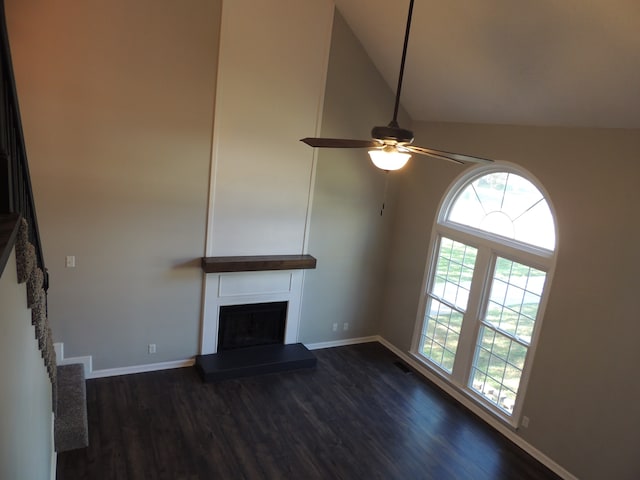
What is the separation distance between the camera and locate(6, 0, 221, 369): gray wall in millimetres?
4098

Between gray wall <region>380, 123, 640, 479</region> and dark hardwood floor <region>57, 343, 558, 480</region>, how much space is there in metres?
0.58

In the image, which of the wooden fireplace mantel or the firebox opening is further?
the firebox opening

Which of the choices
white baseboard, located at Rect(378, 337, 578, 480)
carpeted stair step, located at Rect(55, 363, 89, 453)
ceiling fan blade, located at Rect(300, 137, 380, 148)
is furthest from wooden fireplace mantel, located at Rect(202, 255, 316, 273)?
ceiling fan blade, located at Rect(300, 137, 380, 148)

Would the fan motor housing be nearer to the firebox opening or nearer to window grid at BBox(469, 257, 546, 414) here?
window grid at BBox(469, 257, 546, 414)

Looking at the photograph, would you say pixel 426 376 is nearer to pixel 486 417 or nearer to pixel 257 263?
pixel 486 417

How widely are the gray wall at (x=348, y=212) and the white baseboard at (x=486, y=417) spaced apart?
785mm

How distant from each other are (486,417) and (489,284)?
147 cm

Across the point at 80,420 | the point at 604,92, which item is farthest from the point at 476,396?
the point at 80,420

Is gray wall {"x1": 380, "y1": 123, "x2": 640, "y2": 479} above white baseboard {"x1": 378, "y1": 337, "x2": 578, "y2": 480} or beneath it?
above

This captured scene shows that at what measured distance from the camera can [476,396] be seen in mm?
5152

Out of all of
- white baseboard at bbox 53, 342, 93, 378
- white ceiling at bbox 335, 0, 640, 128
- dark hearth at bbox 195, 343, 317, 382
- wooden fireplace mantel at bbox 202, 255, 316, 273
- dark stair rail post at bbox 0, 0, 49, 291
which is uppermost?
white ceiling at bbox 335, 0, 640, 128

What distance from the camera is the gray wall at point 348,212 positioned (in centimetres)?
546

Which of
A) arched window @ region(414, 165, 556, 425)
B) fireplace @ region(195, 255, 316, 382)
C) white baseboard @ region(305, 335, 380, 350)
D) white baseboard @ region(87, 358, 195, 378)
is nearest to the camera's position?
arched window @ region(414, 165, 556, 425)

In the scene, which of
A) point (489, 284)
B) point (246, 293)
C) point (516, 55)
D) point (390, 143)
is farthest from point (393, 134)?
point (246, 293)
